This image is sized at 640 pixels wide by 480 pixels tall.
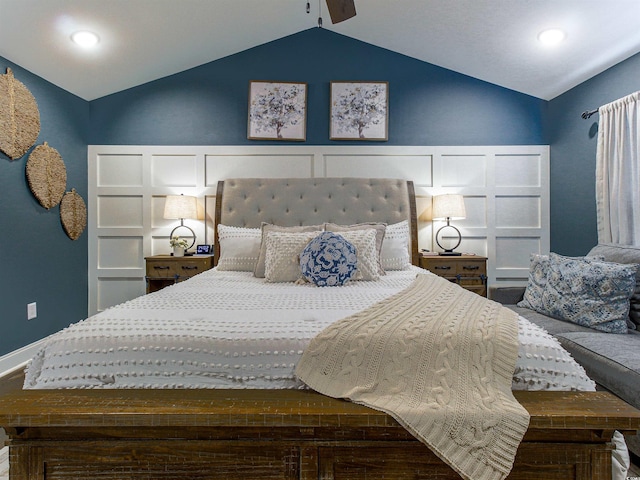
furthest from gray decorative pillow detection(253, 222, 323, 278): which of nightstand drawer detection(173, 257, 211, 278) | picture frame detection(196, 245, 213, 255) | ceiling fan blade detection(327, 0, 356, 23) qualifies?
ceiling fan blade detection(327, 0, 356, 23)

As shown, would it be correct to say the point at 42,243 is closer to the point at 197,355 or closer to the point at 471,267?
the point at 197,355

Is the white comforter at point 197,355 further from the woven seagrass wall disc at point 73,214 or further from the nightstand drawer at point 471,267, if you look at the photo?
the woven seagrass wall disc at point 73,214

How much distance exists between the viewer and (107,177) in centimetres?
391

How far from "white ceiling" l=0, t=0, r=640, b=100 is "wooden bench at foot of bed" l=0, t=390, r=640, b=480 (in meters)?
2.68

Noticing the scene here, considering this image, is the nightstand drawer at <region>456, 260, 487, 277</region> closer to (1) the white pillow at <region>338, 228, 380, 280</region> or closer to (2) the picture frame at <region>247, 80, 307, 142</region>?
(1) the white pillow at <region>338, 228, 380, 280</region>

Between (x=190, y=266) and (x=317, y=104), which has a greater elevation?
(x=317, y=104)

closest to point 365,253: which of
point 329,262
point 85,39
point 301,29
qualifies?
point 329,262

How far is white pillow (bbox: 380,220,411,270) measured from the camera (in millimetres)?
3045

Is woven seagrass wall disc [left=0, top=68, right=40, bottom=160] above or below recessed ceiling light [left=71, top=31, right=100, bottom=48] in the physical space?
below

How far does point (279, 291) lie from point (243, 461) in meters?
1.00

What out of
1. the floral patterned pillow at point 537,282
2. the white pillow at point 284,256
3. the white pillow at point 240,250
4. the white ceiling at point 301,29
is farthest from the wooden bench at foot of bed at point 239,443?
the white ceiling at point 301,29

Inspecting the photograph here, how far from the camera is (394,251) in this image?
3.08m

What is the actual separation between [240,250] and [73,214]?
1812 millimetres

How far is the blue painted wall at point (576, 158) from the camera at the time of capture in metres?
3.22
